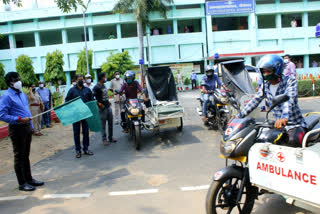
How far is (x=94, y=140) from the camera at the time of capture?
8.16 m

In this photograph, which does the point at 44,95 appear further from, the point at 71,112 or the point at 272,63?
the point at 272,63

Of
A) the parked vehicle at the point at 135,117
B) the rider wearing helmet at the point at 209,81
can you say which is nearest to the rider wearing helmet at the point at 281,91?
the parked vehicle at the point at 135,117

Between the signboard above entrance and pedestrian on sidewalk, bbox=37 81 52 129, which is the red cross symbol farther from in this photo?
the signboard above entrance

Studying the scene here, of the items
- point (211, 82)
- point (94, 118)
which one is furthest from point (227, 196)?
point (211, 82)

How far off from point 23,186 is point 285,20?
34.6m

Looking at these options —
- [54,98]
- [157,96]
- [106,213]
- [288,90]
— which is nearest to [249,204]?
[288,90]

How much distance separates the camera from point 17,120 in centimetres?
428

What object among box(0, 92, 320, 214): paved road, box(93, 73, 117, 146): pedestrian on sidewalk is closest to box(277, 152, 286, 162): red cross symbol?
box(0, 92, 320, 214): paved road

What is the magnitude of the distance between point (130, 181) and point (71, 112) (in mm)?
1973

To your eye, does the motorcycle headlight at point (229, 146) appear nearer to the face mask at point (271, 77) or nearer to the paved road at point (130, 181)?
the face mask at point (271, 77)

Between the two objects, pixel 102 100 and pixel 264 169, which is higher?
pixel 102 100

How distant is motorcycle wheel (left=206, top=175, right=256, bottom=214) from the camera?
9.21ft

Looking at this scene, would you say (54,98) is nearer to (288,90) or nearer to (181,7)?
(288,90)

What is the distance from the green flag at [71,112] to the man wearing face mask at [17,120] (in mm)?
830
